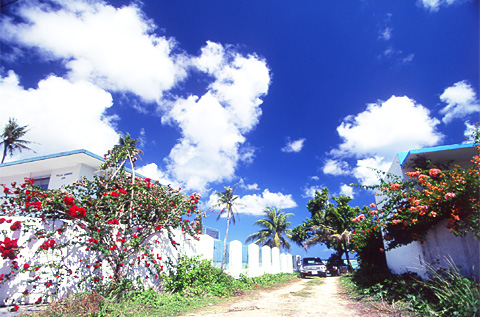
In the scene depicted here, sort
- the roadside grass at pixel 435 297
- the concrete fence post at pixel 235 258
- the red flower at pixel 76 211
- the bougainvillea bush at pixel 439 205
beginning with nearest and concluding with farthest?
the roadside grass at pixel 435 297 → the red flower at pixel 76 211 → the bougainvillea bush at pixel 439 205 → the concrete fence post at pixel 235 258

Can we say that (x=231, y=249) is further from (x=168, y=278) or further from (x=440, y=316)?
(x=440, y=316)

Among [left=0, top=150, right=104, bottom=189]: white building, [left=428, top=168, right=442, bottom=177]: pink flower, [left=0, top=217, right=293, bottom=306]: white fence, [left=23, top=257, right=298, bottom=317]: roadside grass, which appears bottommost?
[left=23, top=257, right=298, bottom=317]: roadside grass

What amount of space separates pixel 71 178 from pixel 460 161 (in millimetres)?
16322

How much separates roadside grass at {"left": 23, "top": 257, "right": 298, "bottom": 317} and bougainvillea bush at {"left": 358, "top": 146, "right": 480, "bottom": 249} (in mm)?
5140

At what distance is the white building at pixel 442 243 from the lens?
555cm

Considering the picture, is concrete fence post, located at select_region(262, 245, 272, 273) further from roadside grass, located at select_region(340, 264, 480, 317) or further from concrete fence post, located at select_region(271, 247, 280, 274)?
roadside grass, located at select_region(340, 264, 480, 317)

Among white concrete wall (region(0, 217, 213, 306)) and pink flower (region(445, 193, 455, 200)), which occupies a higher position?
pink flower (region(445, 193, 455, 200))

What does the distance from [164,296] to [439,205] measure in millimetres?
6629

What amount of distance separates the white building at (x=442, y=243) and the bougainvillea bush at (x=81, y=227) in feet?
22.9

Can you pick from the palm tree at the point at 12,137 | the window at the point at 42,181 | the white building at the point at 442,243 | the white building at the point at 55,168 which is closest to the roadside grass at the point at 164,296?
the white building at the point at 442,243

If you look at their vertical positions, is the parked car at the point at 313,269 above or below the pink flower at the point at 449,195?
below

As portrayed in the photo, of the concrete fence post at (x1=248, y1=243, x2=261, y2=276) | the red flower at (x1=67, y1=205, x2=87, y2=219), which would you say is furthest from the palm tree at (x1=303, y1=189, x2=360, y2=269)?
the red flower at (x1=67, y1=205, x2=87, y2=219)

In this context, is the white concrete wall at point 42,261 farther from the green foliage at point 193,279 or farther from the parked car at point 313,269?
the parked car at point 313,269

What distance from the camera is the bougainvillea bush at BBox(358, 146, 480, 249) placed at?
15.8 feet
